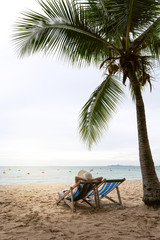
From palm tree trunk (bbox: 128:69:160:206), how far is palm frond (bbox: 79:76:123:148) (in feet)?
3.92

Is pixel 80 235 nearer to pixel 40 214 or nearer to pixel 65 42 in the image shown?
pixel 40 214

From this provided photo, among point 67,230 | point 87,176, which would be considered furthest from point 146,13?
point 67,230

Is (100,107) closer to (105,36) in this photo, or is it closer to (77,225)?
(105,36)

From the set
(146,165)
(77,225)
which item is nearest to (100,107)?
(146,165)

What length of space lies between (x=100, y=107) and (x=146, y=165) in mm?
2081

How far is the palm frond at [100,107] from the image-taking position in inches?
202

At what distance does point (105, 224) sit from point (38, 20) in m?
4.00

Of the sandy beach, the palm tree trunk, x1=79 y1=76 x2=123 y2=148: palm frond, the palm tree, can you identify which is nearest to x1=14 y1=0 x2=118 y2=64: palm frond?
the palm tree

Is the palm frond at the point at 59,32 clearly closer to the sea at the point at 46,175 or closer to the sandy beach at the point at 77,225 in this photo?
the sandy beach at the point at 77,225

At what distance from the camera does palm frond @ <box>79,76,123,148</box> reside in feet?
16.8

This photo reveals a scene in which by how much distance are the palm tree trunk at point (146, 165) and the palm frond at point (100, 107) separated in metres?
1.19

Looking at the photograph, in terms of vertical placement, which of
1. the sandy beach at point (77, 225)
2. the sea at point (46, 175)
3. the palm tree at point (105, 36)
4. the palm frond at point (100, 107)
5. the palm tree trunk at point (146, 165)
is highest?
the palm tree at point (105, 36)

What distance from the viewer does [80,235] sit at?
238cm

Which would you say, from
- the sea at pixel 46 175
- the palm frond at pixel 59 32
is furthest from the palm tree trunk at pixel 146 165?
the sea at pixel 46 175
